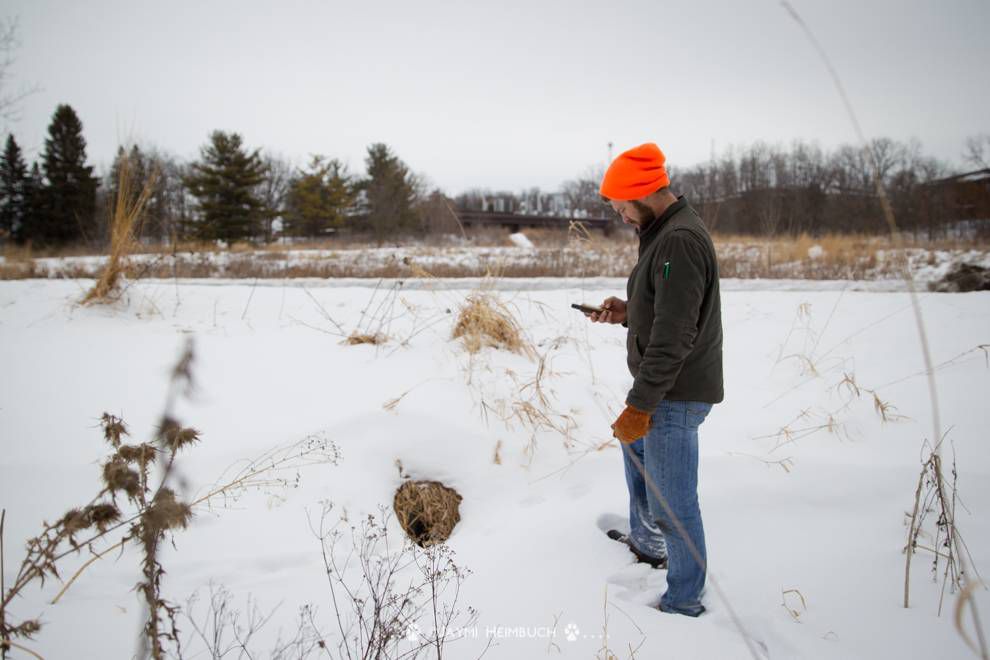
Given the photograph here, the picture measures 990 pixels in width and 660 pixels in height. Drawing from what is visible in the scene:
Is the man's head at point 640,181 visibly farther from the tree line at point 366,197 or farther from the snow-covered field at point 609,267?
the tree line at point 366,197

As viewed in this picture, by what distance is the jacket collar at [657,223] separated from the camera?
204 cm

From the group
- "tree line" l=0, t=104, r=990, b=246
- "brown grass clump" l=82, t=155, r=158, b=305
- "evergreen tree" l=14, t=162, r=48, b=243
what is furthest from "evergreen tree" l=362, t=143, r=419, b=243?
"brown grass clump" l=82, t=155, r=158, b=305

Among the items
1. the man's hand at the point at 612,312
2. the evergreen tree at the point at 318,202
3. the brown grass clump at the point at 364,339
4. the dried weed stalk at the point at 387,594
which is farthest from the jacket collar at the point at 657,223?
the evergreen tree at the point at 318,202

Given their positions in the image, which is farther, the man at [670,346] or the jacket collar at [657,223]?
the jacket collar at [657,223]

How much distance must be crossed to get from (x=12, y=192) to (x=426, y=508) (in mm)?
38393

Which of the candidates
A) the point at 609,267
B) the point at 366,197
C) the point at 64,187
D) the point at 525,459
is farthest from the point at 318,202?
the point at 525,459

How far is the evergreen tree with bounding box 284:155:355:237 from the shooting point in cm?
3447

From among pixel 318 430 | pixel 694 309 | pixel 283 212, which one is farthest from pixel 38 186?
pixel 694 309

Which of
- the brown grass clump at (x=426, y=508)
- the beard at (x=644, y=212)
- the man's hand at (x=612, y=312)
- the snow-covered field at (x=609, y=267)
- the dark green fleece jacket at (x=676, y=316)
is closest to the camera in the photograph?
the dark green fleece jacket at (x=676, y=316)

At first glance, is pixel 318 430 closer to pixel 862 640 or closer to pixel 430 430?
pixel 430 430

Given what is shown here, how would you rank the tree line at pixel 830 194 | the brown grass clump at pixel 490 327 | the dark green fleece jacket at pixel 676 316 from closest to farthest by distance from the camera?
the dark green fleece jacket at pixel 676 316 < the brown grass clump at pixel 490 327 < the tree line at pixel 830 194

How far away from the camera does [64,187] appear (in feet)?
94.7

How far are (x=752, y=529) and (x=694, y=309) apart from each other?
1.55 metres

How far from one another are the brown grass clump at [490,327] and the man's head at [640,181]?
2415 mm
